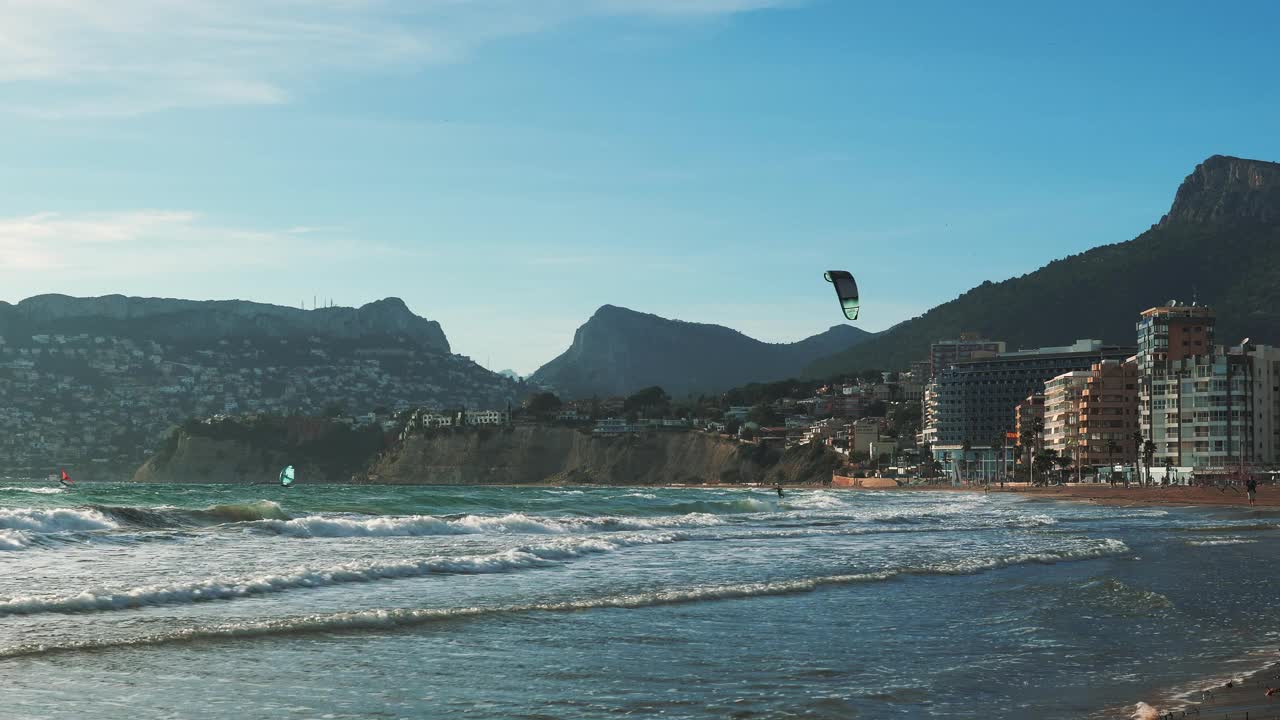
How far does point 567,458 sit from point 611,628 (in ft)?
570

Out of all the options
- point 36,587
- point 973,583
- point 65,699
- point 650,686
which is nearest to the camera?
point 65,699

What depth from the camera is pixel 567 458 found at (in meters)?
186

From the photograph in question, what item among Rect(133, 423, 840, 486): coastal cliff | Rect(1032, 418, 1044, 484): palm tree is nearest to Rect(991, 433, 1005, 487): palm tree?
Rect(1032, 418, 1044, 484): palm tree

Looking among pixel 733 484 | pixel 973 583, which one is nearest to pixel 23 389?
pixel 733 484

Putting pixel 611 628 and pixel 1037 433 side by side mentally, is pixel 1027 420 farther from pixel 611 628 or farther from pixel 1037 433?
pixel 611 628

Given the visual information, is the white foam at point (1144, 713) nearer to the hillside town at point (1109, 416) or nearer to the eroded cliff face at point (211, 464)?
the hillside town at point (1109, 416)

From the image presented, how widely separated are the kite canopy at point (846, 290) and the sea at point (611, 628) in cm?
468

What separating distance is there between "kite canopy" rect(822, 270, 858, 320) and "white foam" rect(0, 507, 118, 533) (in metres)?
17.7

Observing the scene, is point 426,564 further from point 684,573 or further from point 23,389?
point 23,389

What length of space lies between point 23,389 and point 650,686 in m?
204

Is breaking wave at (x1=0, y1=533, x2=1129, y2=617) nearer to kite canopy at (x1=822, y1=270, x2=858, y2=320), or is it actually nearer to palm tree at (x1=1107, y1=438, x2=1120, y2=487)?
kite canopy at (x1=822, y1=270, x2=858, y2=320)

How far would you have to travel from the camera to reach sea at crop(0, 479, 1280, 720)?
9.68 meters

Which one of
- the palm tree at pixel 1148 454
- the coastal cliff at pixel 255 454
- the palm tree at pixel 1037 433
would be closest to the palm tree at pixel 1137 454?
the palm tree at pixel 1148 454

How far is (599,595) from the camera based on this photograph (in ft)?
54.5
